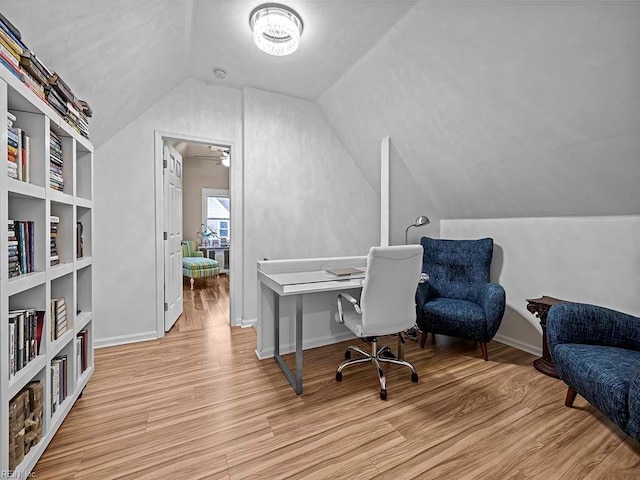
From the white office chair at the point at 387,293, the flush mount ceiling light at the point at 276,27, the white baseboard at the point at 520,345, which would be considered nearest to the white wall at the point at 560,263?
the white baseboard at the point at 520,345

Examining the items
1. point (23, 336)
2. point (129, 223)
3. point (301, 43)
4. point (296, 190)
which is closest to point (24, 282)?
point (23, 336)

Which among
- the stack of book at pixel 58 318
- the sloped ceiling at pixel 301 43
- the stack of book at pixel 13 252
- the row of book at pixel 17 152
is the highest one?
the sloped ceiling at pixel 301 43

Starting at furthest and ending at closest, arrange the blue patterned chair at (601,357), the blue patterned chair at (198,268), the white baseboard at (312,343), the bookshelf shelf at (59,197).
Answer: the blue patterned chair at (198,268) < the white baseboard at (312,343) < the bookshelf shelf at (59,197) < the blue patterned chair at (601,357)

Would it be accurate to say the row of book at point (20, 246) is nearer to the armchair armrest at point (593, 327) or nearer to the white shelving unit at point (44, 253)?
the white shelving unit at point (44, 253)

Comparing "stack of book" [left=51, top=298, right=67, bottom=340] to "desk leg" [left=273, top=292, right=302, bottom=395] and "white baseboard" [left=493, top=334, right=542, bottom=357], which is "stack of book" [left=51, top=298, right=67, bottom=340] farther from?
"white baseboard" [left=493, top=334, right=542, bottom=357]

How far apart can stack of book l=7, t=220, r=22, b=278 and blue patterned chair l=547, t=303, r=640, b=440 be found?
2.63 meters

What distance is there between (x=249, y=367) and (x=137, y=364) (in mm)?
917

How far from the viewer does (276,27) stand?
2.04 m

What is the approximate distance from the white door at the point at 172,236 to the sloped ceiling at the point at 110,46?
24.1 inches

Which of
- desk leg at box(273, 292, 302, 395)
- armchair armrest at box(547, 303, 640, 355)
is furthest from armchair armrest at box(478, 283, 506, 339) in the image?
desk leg at box(273, 292, 302, 395)

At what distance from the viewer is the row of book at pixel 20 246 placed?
3.88ft

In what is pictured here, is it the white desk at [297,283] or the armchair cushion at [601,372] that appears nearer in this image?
the armchair cushion at [601,372]

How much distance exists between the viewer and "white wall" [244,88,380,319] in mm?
3270

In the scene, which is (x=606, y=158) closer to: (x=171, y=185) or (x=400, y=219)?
(x=400, y=219)
